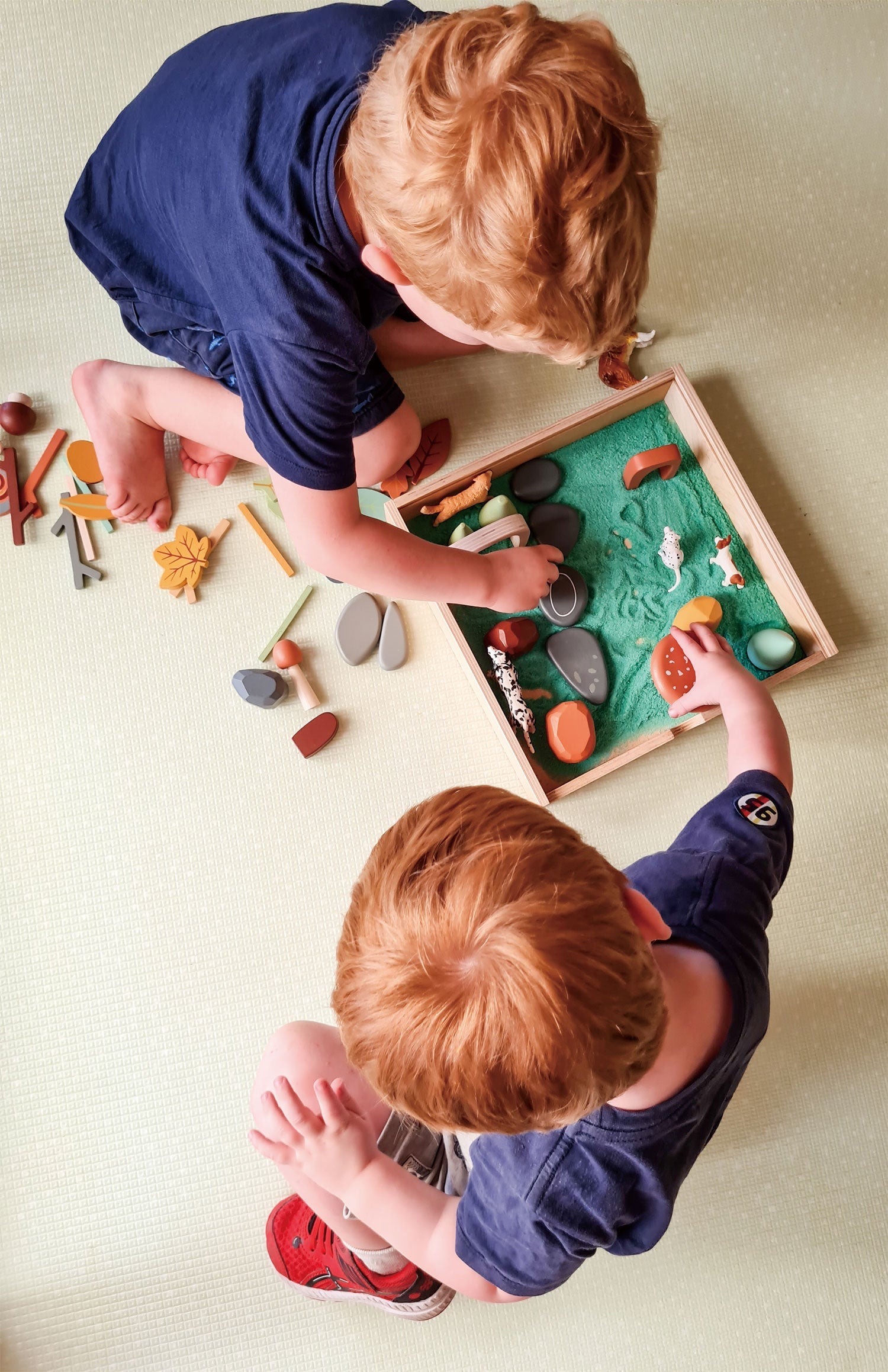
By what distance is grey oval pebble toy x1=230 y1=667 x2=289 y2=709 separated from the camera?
0.87 meters

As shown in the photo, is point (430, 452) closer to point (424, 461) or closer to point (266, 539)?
point (424, 461)

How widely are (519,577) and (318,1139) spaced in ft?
1.57

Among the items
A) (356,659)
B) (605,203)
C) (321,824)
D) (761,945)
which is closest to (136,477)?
(356,659)

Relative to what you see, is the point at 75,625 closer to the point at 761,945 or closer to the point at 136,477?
the point at 136,477

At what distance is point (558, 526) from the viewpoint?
2.89 ft

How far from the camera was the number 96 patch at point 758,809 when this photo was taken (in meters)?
0.64

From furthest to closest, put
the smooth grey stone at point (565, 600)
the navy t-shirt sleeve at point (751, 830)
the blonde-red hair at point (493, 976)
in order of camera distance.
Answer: the smooth grey stone at point (565, 600)
the navy t-shirt sleeve at point (751, 830)
the blonde-red hair at point (493, 976)

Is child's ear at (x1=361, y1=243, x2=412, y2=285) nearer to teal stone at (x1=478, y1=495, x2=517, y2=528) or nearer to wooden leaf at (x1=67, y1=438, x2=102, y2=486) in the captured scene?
teal stone at (x1=478, y1=495, x2=517, y2=528)

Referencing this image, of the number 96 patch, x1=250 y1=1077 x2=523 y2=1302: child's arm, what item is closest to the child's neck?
the number 96 patch

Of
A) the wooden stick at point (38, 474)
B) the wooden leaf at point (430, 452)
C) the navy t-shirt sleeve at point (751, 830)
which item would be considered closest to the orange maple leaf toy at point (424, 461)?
the wooden leaf at point (430, 452)

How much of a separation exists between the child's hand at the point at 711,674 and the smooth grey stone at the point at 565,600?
0.30ft

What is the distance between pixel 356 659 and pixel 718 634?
13.4 inches

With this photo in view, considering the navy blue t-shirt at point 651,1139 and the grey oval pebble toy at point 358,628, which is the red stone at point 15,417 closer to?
the grey oval pebble toy at point 358,628

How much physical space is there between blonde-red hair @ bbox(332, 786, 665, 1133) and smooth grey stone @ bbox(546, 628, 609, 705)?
0.41m
